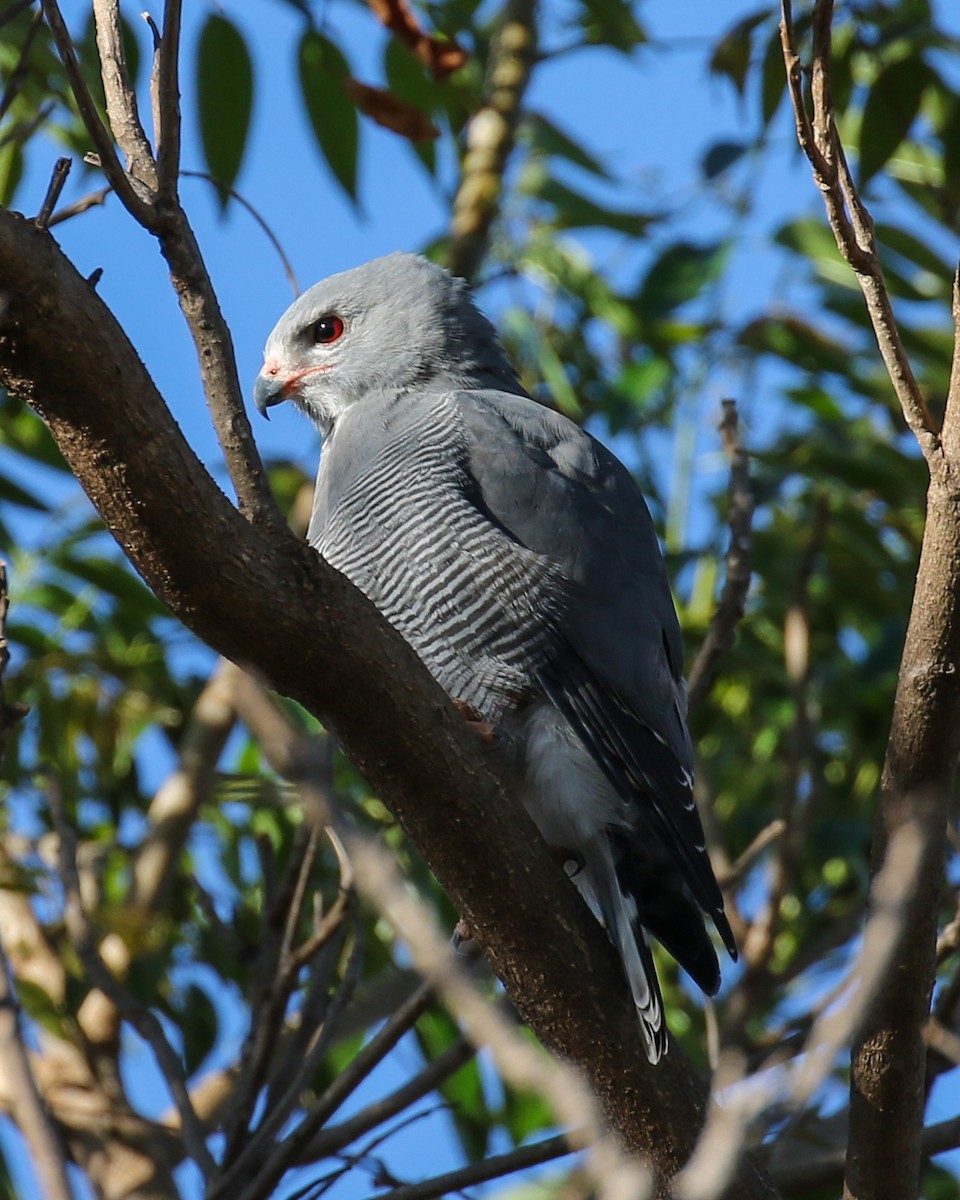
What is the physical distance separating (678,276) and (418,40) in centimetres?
116

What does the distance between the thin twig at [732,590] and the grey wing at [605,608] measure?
0.26ft

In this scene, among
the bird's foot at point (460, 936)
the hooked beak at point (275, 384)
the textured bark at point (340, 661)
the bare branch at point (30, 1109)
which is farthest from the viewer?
the hooked beak at point (275, 384)

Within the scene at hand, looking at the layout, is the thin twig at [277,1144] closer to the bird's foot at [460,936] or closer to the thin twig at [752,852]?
the bird's foot at [460,936]

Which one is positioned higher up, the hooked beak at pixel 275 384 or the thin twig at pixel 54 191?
the hooked beak at pixel 275 384

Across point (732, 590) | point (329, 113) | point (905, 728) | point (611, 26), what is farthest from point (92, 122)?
point (611, 26)

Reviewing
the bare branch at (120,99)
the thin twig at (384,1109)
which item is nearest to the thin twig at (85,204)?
the bare branch at (120,99)

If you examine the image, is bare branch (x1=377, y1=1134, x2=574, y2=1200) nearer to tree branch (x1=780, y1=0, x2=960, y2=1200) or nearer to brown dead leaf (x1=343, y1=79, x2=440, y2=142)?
tree branch (x1=780, y1=0, x2=960, y2=1200)

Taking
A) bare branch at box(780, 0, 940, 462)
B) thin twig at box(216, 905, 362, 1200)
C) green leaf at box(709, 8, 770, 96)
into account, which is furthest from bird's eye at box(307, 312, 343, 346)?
bare branch at box(780, 0, 940, 462)

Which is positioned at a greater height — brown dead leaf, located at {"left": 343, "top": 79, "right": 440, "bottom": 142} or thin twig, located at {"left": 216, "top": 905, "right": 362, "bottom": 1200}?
brown dead leaf, located at {"left": 343, "top": 79, "right": 440, "bottom": 142}

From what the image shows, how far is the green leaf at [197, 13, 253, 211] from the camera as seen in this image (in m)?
3.87

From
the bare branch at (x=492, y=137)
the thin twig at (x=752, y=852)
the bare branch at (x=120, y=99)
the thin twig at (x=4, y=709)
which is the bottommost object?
the thin twig at (x=752, y=852)

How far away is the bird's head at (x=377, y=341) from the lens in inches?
174

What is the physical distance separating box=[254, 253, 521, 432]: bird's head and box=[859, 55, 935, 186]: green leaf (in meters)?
1.24

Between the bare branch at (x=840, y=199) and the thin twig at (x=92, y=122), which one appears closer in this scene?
the thin twig at (x=92, y=122)
